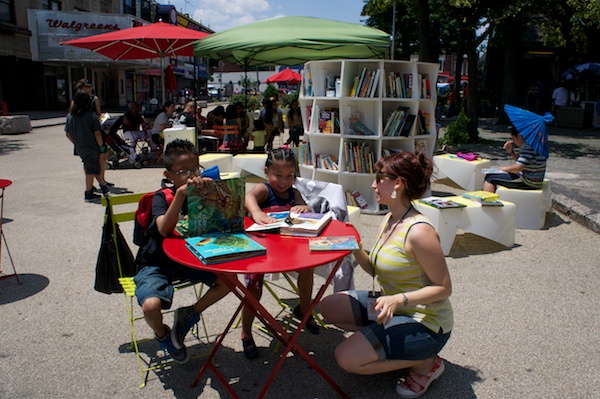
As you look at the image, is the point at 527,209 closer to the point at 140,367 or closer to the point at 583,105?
the point at 140,367

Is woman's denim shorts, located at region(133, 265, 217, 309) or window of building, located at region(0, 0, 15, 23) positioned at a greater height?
window of building, located at region(0, 0, 15, 23)

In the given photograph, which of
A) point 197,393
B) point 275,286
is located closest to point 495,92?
point 275,286

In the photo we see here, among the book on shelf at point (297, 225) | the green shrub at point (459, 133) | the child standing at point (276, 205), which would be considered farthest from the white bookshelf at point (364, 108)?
the green shrub at point (459, 133)

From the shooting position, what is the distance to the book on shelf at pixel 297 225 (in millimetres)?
3169

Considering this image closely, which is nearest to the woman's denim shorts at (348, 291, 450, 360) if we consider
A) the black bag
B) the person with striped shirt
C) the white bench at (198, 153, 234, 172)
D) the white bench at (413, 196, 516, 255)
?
the black bag

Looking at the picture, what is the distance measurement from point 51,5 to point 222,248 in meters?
33.9

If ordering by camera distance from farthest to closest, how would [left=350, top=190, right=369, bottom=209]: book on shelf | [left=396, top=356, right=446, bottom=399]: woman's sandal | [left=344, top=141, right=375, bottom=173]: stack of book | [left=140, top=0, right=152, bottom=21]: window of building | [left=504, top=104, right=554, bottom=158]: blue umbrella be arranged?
1. [left=140, top=0, right=152, bottom=21]: window of building
2. [left=350, top=190, right=369, bottom=209]: book on shelf
3. [left=344, top=141, right=375, bottom=173]: stack of book
4. [left=504, top=104, right=554, bottom=158]: blue umbrella
5. [left=396, top=356, right=446, bottom=399]: woman's sandal

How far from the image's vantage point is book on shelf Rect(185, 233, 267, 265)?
2693 mm

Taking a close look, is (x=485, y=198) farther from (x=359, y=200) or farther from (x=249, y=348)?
(x=249, y=348)

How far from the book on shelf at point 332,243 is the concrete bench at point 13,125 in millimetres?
17318

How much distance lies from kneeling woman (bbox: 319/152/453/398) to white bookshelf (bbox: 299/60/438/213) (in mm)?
4218

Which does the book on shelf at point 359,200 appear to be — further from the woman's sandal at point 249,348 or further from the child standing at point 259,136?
the child standing at point 259,136

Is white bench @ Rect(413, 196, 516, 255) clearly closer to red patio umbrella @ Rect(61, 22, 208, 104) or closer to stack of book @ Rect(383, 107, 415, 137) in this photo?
stack of book @ Rect(383, 107, 415, 137)

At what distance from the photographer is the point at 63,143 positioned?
50.1ft
